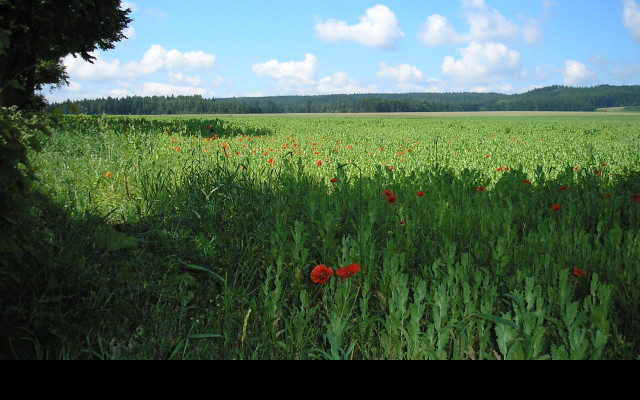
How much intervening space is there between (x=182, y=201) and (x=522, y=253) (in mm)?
3114

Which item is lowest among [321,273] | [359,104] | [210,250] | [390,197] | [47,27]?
[210,250]

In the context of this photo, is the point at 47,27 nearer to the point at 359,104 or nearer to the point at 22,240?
the point at 22,240

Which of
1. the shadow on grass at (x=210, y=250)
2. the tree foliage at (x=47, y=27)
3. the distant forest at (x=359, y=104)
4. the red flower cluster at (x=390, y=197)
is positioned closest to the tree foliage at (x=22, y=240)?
the shadow on grass at (x=210, y=250)

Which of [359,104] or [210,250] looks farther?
[359,104]

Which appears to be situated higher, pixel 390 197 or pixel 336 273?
pixel 390 197

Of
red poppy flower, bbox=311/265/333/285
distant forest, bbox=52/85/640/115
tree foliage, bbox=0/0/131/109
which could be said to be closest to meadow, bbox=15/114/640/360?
red poppy flower, bbox=311/265/333/285

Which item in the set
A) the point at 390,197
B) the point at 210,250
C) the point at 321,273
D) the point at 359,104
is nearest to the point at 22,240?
the point at 210,250

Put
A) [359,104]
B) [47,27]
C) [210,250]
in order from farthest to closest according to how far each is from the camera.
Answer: [359,104], [47,27], [210,250]

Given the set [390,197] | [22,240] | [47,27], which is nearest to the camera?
[22,240]

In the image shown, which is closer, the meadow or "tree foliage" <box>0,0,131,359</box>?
"tree foliage" <box>0,0,131,359</box>

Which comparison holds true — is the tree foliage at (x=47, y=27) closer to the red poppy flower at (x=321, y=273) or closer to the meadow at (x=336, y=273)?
the meadow at (x=336, y=273)

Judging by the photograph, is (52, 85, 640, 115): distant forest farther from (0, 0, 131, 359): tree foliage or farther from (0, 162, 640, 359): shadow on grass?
(0, 0, 131, 359): tree foliage

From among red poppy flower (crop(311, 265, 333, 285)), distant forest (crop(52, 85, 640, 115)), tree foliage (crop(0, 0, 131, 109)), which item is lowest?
red poppy flower (crop(311, 265, 333, 285))
